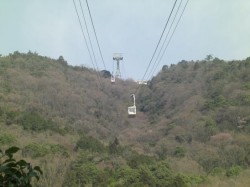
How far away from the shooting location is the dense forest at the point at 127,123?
1510 inches

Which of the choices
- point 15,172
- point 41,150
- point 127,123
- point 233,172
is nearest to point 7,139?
point 41,150

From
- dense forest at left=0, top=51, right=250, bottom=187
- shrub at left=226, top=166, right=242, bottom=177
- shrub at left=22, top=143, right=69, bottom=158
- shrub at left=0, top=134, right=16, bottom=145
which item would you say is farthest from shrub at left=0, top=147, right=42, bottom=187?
shrub at left=0, top=134, right=16, bottom=145

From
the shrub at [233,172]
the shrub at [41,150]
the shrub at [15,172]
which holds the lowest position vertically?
the shrub at [233,172]

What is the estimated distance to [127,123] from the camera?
69.6 metres

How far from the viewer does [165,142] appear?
5456cm

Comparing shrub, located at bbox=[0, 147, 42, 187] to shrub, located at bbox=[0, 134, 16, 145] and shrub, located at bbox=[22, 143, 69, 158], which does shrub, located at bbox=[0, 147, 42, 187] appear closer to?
shrub, located at bbox=[22, 143, 69, 158]

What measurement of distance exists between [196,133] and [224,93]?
10157 millimetres

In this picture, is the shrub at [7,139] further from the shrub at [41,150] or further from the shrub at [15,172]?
the shrub at [15,172]

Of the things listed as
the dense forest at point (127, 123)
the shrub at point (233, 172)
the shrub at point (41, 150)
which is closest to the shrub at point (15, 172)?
the dense forest at point (127, 123)

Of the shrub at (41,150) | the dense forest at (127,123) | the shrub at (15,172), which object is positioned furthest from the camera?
the shrub at (41,150)

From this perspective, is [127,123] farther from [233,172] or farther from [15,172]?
[15,172]

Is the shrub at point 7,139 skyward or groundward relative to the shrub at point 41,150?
skyward

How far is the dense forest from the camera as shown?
126 feet

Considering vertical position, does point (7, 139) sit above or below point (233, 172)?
above
